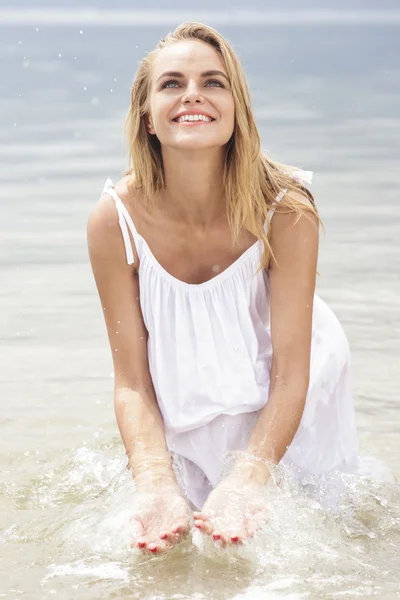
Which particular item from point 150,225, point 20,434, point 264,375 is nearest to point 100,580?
point 264,375

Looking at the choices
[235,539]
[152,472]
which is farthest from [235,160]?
[235,539]

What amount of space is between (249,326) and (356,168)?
6.83 m

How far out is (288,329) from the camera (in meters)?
4.21

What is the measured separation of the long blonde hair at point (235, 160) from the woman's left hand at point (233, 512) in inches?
30.3

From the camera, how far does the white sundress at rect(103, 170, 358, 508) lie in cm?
425

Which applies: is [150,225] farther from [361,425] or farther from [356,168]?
[356,168]

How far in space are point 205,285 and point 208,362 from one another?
0.25m

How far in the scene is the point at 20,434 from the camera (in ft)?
17.0

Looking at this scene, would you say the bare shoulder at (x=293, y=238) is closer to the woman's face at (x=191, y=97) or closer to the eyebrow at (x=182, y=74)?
the woman's face at (x=191, y=97)

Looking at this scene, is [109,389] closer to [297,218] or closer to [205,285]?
[205,285]

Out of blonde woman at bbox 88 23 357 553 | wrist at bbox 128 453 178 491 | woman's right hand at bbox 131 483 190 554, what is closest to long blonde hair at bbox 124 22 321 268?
blonde woman at bbox 88 23 357 553

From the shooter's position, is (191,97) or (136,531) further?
(191,97)

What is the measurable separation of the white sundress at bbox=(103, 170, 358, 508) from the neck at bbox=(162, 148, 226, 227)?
164 mm

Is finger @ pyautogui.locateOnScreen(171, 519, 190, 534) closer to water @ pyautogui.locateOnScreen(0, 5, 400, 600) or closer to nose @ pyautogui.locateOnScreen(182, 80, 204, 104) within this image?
water @ pyautogui.locateOnScreen(0, 5, 400, 600)
